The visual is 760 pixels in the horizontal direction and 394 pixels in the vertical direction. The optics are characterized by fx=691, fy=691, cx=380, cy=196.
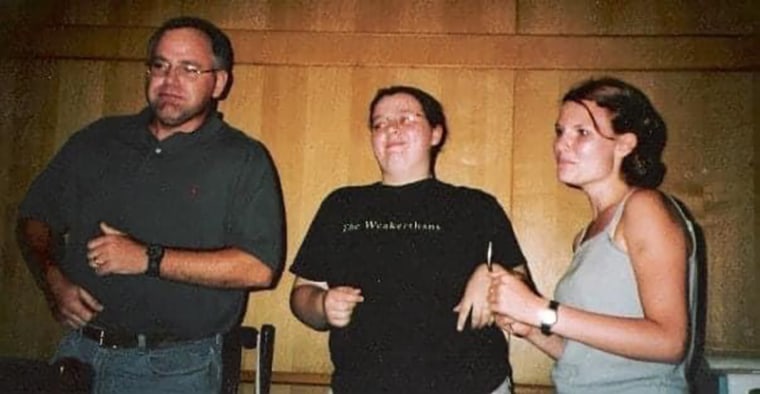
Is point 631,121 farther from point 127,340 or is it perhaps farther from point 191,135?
point 127,340

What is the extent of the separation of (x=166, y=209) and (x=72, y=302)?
13.6 inches

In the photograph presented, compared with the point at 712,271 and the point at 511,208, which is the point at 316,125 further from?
the point at 712,271

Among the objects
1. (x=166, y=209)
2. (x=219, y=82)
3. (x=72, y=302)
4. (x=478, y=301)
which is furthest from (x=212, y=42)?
(x=478, y=301)

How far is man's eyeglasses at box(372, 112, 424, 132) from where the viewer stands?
1.94 m

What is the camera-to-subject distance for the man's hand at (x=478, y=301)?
159 cm

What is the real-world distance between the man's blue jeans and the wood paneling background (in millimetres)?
497

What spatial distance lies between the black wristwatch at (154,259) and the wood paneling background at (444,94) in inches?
Answer: 24.0

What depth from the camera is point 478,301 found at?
160cm

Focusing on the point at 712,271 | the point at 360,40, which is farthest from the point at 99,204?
the point at 712,271

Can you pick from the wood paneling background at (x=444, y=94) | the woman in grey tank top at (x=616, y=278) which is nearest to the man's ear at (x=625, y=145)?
the woman in grey tank top at (x=616, y=278)

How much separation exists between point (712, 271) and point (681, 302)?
0.98 m

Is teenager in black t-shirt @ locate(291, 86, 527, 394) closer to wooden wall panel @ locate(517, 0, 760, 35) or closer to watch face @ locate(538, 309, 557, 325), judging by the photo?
watch face @ locate(538, 309, 557, 325)

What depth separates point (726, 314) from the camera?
2225mm

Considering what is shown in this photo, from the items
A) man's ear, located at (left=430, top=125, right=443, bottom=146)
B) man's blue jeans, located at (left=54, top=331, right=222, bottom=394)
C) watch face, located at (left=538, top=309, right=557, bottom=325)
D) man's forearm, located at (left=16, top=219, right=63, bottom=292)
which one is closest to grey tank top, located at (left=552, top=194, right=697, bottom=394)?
watch face, located at (left=538, top=309, right=557, bottom=325)
